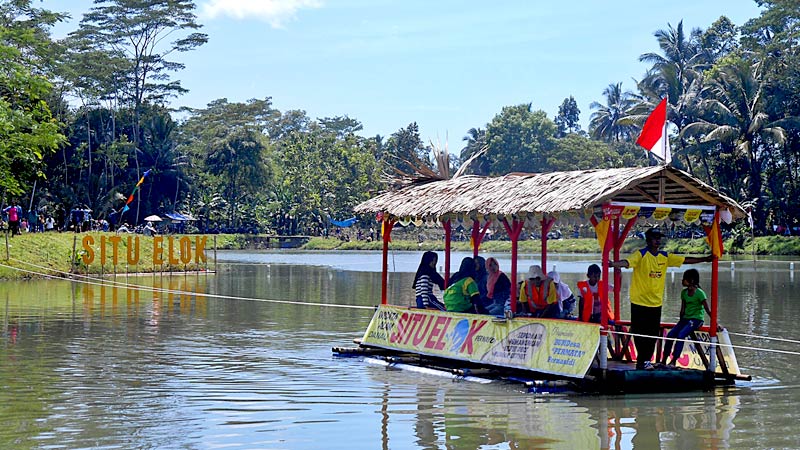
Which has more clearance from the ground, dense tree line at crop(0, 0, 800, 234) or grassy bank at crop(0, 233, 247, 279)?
dense tree line at crop(0, 0, 800, 234)

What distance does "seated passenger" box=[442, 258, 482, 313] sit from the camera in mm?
15789

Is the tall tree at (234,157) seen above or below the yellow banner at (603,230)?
above

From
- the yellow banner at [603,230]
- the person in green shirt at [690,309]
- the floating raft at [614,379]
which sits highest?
the yellow banner at [603,230]

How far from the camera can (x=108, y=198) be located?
2571 inches

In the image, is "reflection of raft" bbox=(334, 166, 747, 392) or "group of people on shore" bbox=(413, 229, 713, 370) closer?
"reflection of raft" bbox=(334, 166, 747, 392)

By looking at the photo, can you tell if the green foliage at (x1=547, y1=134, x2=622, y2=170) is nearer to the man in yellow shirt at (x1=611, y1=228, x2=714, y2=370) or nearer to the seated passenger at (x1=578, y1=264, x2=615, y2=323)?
the seated passenger at (x1=578, y1=264, x2=615, y2=323)

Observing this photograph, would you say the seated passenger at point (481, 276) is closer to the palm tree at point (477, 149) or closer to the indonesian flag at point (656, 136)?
the indonesian flag at point (656, 136)

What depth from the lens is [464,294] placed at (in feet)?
52.2

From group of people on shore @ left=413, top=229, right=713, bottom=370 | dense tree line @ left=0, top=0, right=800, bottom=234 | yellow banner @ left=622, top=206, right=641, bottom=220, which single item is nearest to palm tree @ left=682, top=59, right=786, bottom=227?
dense tree line @ left=0, top=0, right=800, bottom=234

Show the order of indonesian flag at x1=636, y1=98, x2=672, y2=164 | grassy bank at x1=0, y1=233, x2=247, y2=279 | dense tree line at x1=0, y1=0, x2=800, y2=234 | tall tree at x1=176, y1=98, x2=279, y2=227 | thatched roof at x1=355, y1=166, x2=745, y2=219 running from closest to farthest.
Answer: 1. thatched roof at x1=355, y1=166, x2=745, y2=219
2. indonesian flag at x1=636, y1=98, x2=672, y2=164
3. grassy bank at x1=0, y1=233, x2=247, y2=279
4. dense tree line at x1=0, y1=0, x2=800, y2=234
5. tall tree at x1=176, y1=98, x2=279, y2=227

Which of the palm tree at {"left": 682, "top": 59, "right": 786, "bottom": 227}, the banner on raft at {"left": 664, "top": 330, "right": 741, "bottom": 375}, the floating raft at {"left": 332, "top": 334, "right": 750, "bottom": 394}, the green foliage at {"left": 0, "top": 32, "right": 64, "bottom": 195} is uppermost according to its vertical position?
the palm tree at {"left": 682, "top": 59, "right": 786, "bottom": 227}

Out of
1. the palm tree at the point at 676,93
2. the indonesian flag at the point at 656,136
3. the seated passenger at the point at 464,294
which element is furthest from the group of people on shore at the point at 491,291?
the palm tree at the point at 676,93

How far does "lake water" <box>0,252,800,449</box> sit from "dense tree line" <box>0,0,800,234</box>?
1360 cm

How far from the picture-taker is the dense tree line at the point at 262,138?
175 feet
